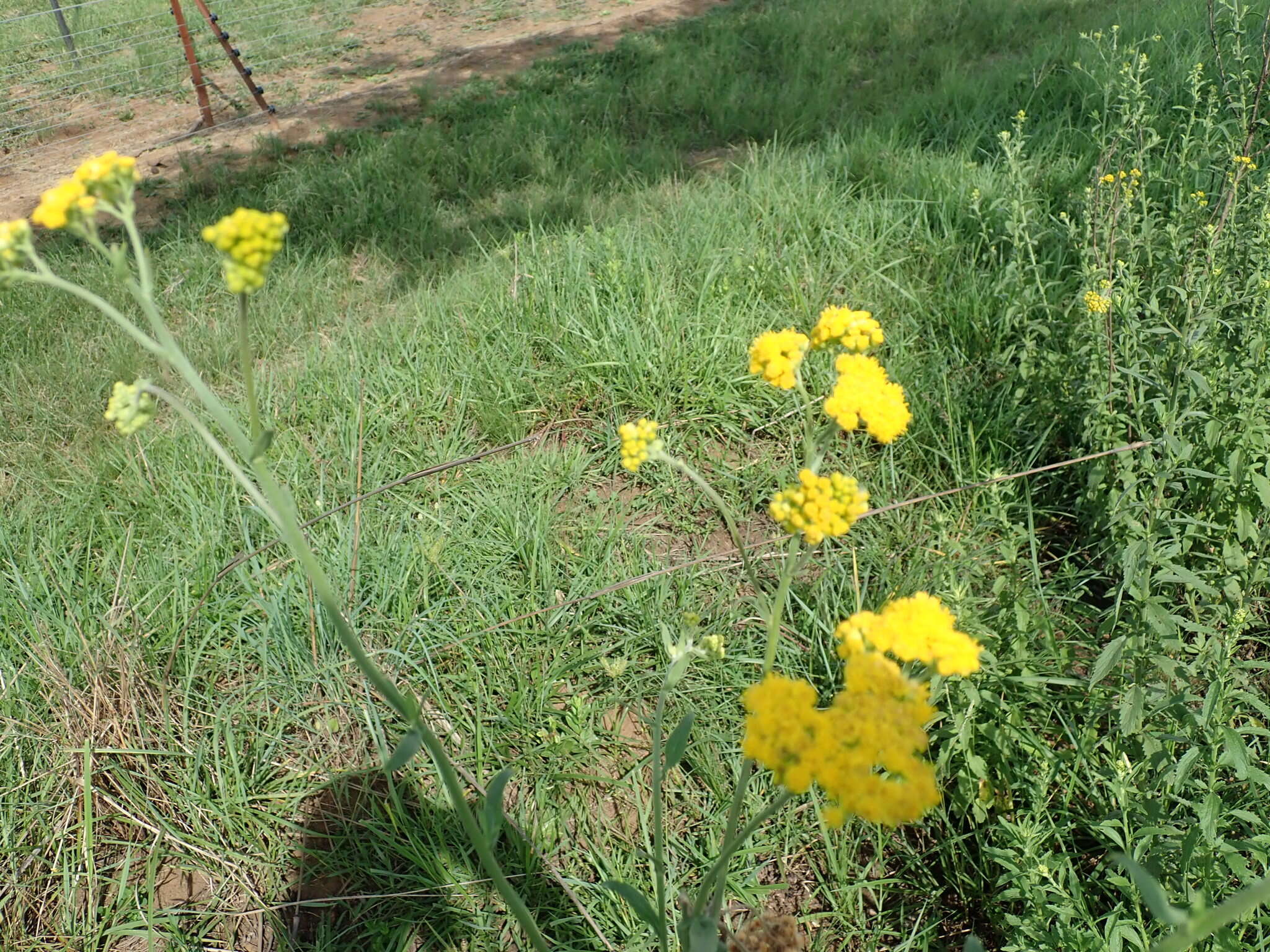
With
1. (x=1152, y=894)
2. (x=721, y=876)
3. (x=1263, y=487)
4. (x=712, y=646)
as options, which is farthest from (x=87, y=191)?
(x=1263, y=487)

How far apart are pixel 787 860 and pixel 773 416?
1.34 m

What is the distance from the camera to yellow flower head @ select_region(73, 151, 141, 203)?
92 centimetres

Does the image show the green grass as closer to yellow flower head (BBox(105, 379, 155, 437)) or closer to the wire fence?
yellow flower head (BBox(105, 379, 155, 437))

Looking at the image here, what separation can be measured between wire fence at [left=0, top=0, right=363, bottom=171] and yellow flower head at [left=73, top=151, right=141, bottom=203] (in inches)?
215

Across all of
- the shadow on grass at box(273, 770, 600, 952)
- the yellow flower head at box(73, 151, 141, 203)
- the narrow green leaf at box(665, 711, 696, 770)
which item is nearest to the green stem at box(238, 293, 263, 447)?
the yellow flower head at box(73, 151, 141, 203)

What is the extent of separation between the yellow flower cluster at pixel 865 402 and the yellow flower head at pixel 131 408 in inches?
29.9

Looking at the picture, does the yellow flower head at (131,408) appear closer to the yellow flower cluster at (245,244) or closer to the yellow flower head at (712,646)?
the yellow flower cluster at (245,244)

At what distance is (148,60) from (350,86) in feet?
6.95

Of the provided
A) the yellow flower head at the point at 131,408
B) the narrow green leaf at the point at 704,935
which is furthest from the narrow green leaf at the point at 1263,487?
the yellow flower head at the point at 131,408

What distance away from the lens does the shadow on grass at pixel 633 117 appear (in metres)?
4.03

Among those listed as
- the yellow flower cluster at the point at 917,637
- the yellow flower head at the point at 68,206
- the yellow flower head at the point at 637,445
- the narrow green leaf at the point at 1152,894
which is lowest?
the narrow green leaf at the point at 1152,894

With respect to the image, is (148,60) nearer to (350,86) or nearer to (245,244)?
(350,86)

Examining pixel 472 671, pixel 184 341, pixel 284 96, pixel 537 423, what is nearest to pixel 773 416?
pixel 537 423

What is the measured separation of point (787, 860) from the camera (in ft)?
5.71
